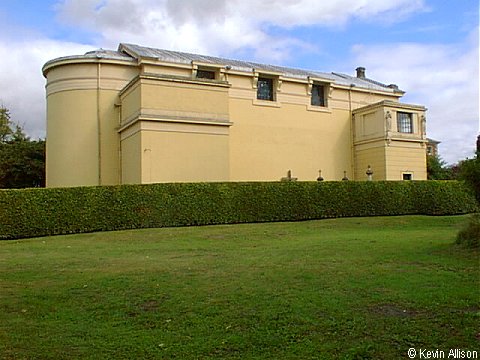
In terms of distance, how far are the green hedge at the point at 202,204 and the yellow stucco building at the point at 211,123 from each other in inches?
144

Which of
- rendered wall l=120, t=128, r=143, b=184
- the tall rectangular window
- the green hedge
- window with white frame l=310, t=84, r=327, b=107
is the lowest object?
the green hedge

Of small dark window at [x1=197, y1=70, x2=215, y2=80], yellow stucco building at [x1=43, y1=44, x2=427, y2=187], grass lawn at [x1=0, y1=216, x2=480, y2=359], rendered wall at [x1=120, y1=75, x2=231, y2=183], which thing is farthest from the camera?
small dark window at [x1=197, y1=70, x2=215, y2=80]

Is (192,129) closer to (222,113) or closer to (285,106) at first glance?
(222,113)

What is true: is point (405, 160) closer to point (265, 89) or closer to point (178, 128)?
point (265, 89)

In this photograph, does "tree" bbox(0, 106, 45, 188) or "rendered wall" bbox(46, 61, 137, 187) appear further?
"tree" bbox(0, 106, 45, 188)

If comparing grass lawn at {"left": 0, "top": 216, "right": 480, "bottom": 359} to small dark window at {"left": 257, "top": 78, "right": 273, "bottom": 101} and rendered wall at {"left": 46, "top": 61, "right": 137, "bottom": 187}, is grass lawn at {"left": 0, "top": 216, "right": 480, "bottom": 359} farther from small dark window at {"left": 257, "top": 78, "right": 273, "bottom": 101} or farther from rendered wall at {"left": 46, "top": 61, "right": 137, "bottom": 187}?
small dark window at {"left": 257, "top": 78, "right": 273, "bottom": 101}

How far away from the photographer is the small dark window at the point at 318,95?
33.8 m

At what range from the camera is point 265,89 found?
31938mm

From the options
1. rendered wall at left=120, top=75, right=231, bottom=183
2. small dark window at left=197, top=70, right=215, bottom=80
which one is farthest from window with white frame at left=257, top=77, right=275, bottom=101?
rendered wall at left=120, top=75, right=231, bottom=183

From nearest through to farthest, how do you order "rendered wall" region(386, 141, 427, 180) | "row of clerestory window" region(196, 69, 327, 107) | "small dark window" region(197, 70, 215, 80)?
"small dark window" region(197, 70, 215, 80) → "row of clerestory window" region(196, 69, 327, 107) → "rendered wall" region(386, 141, 427, 180)

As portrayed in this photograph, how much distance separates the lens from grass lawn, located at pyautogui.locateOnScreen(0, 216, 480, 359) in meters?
5.22

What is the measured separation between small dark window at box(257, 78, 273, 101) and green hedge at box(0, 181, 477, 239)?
1026cm

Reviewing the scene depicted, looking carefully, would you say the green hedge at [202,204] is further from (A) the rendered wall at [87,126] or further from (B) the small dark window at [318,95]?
(B) the small dark window at [318,95]

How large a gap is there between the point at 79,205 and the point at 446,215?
59.2 feet
